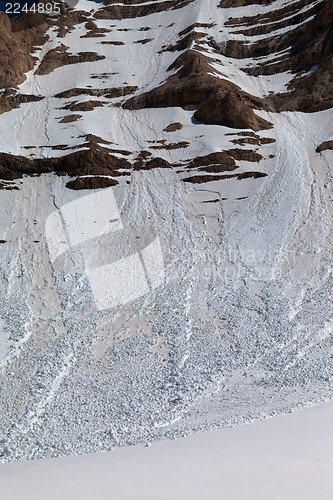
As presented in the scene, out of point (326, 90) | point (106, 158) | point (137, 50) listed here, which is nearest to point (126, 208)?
point (106, 158)

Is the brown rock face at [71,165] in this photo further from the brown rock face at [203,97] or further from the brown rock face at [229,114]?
the brown rock face at [203,97]

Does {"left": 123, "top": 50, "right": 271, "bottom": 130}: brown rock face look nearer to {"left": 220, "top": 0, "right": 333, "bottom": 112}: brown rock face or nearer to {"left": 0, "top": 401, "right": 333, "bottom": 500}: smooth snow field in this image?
{"left": 220, "top": 0, "right": 333, "bottom": 112}: brown rock face

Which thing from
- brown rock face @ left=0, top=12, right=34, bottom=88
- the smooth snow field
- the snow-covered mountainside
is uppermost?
brown rock face @ left=0, top=12, right=34, bottom=88

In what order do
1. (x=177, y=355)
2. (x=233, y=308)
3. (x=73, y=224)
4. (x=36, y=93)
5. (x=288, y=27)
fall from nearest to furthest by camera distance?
(x=177, y=355) → (x=233, y=308) → (x=73, y=224) → (x=36, y=93) → (x=288, y=27)

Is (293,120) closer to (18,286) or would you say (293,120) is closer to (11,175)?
(11,175)

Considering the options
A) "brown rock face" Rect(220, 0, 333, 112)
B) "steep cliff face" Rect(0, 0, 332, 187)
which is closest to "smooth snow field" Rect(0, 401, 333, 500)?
"steep cliff face" Rect(0, 0, 332, 187)

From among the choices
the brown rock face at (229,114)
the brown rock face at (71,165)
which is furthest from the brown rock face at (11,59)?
the brown rock face at (229,114)

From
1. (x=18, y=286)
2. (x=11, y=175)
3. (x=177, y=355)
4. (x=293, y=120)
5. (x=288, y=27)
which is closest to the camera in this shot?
(x=177, y=355)

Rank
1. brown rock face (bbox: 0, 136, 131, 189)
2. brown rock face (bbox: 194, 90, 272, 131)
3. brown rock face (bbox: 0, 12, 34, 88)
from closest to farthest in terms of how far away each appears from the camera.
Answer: brown rock face (bbox: 0, 136, 131, 189) < brown rock face (bbox: 194, 90, 272, 131) < brown rock face (bbox: 0, 12, 34, 88)
